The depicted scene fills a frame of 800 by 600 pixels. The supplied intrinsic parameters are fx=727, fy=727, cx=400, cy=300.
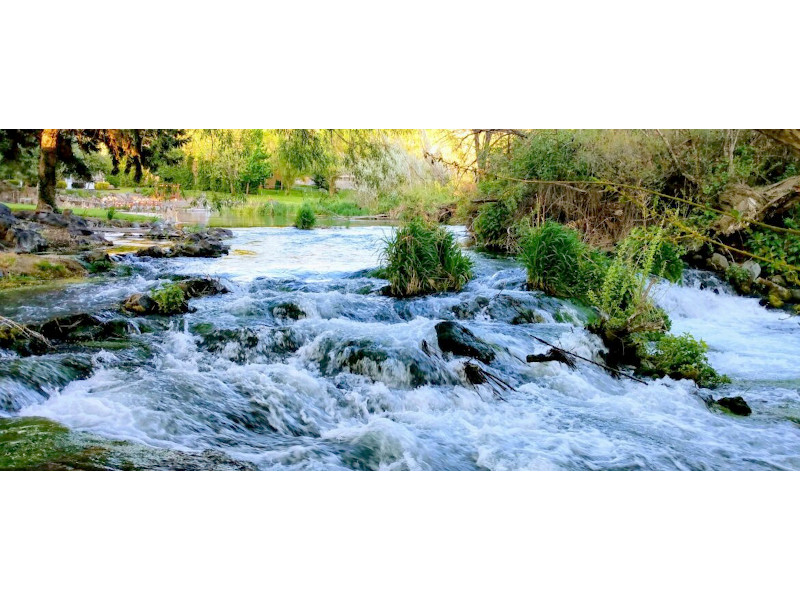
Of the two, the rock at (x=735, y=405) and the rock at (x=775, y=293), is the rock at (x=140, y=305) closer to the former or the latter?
the rock at (x=735, y=405)

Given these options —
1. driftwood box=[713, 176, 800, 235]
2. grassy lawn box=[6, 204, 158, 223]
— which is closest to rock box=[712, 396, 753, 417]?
driftwood box=[713, 176, 800, 235]

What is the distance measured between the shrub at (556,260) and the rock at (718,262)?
82cm

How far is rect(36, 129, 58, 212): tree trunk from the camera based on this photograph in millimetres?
4098

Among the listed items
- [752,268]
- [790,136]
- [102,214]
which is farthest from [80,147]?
[752,268]

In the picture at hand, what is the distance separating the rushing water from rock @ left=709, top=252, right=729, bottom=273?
0.13 meters

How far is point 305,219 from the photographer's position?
4.42m

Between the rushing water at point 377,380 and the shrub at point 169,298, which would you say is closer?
the rushing water at point 377,380

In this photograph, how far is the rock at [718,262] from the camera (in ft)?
15.4

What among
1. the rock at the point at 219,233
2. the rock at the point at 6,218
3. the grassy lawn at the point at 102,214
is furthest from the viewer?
the rock at the point at 219,233

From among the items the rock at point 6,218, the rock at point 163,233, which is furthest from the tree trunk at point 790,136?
the rock at point 6,218
